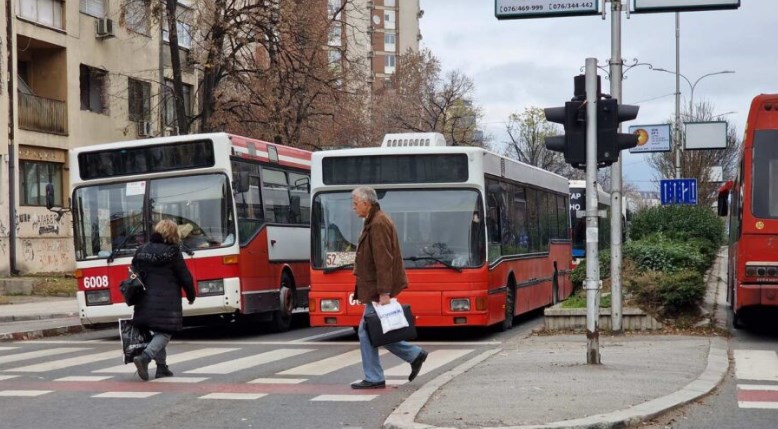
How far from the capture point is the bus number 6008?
57.3 ft

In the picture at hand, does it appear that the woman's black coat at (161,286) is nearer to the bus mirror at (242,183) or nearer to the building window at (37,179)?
the bus mirror at (242,183)

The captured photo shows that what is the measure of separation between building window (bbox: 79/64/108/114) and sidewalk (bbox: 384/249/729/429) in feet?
91.4

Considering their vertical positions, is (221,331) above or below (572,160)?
below

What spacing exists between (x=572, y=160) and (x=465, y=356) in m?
3.59

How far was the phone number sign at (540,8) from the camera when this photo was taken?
18.1 meters

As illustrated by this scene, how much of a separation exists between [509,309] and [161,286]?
7.69 m

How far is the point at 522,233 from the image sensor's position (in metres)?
19.9

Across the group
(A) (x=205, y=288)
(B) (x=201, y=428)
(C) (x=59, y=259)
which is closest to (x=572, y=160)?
(B) (x=201, y=428)

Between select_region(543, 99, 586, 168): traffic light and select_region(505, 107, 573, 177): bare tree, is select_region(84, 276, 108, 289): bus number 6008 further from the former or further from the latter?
select_region(505, 107, 573, 177): bare tree

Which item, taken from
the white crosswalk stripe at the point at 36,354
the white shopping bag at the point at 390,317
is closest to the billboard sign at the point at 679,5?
the white shopping bag at the point at 390,317

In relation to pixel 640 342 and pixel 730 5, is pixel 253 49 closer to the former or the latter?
pixel 730 5

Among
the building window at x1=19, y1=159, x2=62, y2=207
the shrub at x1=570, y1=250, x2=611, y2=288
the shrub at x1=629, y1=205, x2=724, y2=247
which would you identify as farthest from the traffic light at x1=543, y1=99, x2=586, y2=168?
the building window at x1=19, y1=159, x2=62, y2=207

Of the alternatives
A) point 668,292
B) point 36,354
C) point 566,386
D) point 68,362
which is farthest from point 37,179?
point 566,386

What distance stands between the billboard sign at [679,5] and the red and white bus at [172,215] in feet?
20.6
